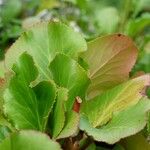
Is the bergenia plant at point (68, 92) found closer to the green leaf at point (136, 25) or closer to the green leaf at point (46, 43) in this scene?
the green leaf at point (46, 43)

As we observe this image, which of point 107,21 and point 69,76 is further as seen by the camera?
point 107,21

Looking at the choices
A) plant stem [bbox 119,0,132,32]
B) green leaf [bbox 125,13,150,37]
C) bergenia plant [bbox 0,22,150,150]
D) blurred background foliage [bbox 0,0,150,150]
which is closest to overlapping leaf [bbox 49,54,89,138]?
bergenia plant [bbox 0,22,150,150]

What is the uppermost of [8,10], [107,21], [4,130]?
[4,130]

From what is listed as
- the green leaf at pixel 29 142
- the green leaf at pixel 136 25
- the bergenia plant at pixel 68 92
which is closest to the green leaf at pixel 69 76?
the bergenia plant at pixel 68 92

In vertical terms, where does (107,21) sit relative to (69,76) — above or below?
below

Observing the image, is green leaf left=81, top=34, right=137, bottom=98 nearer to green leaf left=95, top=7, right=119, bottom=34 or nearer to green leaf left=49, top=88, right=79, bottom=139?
green leaf left=49, top=88, right=79, bottom=139

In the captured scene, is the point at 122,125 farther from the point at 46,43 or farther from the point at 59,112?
the point at 46,43

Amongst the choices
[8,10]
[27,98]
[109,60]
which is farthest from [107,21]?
[27,98]
